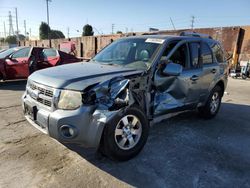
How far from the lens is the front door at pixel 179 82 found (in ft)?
13.3

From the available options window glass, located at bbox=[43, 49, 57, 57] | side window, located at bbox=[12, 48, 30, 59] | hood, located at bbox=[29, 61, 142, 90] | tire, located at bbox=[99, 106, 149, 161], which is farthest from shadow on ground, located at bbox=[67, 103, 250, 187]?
side window, located at bbox=[12, 48, 30, 59]

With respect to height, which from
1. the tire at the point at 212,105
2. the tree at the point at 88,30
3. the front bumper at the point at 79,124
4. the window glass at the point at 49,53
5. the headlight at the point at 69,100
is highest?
the tree at the point at 88,30

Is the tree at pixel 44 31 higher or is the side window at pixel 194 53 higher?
the tree at pixel 44 31

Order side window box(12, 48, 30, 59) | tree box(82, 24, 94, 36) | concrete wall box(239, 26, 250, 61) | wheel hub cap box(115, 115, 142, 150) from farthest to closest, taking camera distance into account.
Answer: tree box(82, 24, 94, 36) < concrete wall box(239, 26, 250, 61) < side window box(12, 48, 30, 59) < wheel hub cap box(115, 115, 142, 150)

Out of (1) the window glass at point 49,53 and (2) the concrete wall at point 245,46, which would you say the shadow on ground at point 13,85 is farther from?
(2) the concrete wall at point 245,46

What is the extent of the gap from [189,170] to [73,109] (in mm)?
1770

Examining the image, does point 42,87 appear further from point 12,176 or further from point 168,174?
point 168,174

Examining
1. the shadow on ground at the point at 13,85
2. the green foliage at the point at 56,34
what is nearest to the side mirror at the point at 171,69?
the shadow on ground at the point at 13,85

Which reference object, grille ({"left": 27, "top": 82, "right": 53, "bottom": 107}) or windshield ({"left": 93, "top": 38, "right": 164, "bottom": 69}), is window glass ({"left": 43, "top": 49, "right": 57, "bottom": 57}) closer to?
windshield ({"left": 93, "top": 38, "right": 164, "bottom": 69})

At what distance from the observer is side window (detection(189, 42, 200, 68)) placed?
189 inches

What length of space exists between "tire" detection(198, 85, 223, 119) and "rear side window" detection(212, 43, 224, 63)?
0.65 meters

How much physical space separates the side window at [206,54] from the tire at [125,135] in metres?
2.26

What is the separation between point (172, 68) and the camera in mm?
3939

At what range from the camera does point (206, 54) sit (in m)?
5.25
